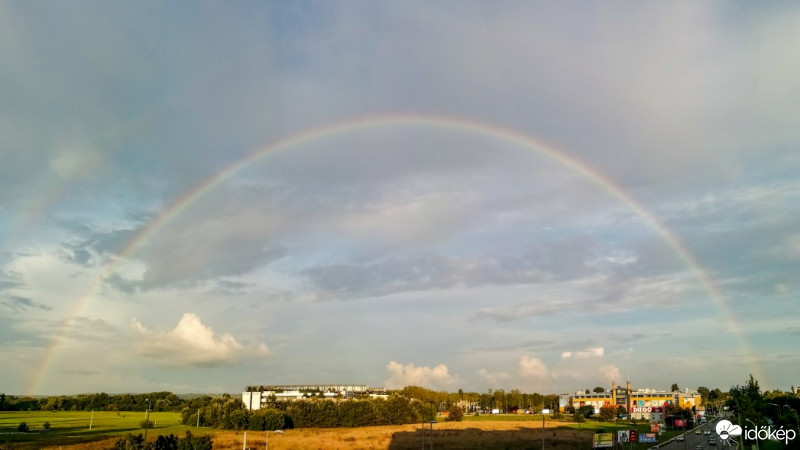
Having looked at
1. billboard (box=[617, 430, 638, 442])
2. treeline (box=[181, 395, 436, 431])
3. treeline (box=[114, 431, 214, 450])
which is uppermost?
treeline (box=[114, 431, 214, 450])

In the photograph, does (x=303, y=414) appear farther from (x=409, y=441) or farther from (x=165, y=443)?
(x=165, y=443)

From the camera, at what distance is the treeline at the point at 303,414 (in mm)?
145375

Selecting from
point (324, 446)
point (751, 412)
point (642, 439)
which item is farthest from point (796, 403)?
point (324, 446)

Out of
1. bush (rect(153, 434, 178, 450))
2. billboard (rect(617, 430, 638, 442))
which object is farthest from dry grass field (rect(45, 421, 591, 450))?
bush (rect(153, 434, 178, 450))

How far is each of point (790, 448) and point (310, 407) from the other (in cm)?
11972

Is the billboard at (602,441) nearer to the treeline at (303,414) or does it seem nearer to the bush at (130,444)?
the bush at (130,444)

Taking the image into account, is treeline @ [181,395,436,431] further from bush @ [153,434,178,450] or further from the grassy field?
bush @ [153,434,178,450]

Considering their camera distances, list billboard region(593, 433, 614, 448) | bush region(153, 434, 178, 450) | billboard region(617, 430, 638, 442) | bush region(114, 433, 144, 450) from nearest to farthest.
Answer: bush region(114, 433, 144, 450) → bush region(153, 434, 178, 450) → billboard region(593, 433, 614, 448) → billboard region(617, 430, 638, 442)

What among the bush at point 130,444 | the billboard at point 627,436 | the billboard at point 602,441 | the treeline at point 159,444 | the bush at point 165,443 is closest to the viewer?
the bush at point 130,444

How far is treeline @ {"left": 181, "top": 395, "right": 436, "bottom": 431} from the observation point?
145 m

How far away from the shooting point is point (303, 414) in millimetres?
157625

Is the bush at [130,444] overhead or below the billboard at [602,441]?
overhead

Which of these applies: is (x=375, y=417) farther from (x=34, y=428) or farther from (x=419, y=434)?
(x=34, y=428)

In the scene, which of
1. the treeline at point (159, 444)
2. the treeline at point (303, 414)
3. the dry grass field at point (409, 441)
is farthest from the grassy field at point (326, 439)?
the treeline at point (159, 444)
